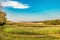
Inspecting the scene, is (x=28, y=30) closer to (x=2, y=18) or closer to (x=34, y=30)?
(x=34, y=30)

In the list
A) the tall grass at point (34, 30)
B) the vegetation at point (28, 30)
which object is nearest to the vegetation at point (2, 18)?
the vegetation at point (28, 30)

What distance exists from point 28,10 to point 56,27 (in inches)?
28.4

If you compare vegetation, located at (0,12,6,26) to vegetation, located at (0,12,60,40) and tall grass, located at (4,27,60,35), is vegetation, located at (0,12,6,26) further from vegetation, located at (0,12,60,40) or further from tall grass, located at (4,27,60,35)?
tall grass, located at (4,27,60,35)

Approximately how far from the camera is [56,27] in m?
3.65

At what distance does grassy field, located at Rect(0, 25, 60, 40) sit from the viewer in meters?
3.53

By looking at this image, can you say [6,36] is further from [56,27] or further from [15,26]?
[56,27]

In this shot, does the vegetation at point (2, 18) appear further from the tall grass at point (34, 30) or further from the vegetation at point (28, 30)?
the tall grass at point (34, 30)

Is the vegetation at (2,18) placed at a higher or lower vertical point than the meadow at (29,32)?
higher

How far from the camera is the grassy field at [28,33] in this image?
3.53 metres

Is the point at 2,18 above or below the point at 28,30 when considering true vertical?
above

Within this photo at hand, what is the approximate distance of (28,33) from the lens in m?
3.66

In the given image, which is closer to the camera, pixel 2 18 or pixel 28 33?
pixel 28 33

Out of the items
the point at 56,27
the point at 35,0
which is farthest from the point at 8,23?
the point at 56,27

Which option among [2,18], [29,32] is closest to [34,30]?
[29,32]
